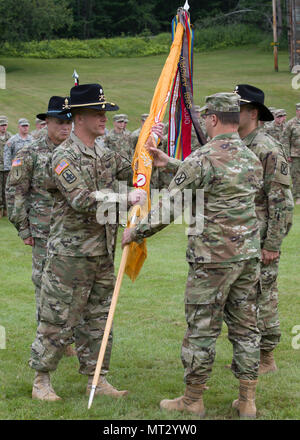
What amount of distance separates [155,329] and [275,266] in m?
2.00

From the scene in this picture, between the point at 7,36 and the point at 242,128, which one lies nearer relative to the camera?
the point at 242,128

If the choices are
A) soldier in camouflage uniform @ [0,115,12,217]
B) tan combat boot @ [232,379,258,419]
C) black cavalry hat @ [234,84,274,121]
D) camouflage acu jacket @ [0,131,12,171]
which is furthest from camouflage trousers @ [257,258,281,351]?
camouflage acu jacket @ [0,131,12,171]

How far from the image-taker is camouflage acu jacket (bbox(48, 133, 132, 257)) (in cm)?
561

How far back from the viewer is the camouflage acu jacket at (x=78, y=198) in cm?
561

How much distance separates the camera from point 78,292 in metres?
5.80

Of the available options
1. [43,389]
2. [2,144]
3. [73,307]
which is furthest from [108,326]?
[2,144]

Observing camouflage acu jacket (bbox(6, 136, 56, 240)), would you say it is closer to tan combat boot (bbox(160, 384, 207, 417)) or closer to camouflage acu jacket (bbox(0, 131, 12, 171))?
tan combat boot (bbox(160, 384, 207, 417))

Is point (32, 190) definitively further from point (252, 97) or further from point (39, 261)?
point (252, 97)

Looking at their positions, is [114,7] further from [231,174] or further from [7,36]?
[231,174]

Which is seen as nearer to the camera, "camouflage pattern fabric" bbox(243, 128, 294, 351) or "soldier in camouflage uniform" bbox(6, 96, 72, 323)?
"camouflage pattern fabric" bbox(243, 128, 294, 351)

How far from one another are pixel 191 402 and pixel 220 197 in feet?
5.36

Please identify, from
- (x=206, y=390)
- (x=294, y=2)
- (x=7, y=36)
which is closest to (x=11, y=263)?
(x=206, y=390)

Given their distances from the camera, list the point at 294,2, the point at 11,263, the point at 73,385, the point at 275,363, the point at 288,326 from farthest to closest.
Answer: the point at 294,2, the point at 11,263, the point at 288,326, the point at 275,363, the point at 73,385
